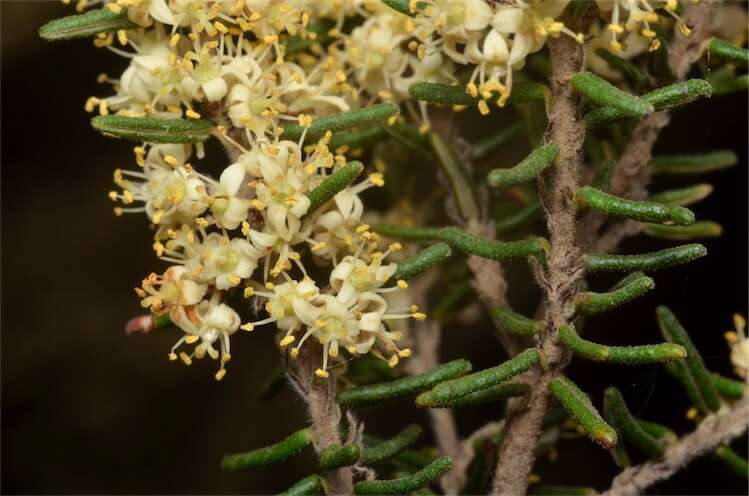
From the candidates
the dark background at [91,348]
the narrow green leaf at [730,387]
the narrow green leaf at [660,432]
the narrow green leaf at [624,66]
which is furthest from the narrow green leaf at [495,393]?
the dark background at [91,348]

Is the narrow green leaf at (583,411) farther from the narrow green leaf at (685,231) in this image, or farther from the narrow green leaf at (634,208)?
the narrow green leaf at (685,231)

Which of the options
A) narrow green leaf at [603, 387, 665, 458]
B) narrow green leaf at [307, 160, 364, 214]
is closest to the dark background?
narrow green leaf at [603, 387, 665, 458]

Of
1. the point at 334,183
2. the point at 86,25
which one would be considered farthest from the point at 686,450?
the point at 86,25

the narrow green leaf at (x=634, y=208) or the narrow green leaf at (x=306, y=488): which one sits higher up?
the narrow green leaf at (x=634, y=208)

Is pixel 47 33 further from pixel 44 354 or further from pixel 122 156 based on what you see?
pixel 44 354

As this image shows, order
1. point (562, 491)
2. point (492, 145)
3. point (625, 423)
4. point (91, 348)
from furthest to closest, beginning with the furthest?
point (91, 348) → point (492, 145) → point (562, 491) → point (625, 423)

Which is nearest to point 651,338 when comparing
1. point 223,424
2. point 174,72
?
point 223,424

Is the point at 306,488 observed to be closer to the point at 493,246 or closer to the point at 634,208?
the point at 493,246
